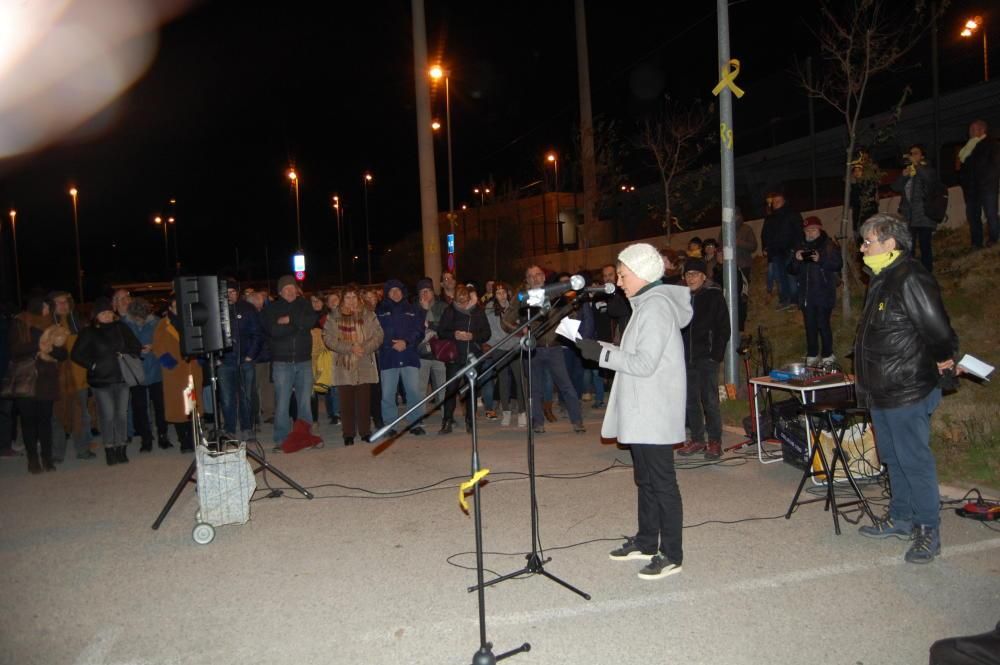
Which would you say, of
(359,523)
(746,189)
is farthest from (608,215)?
(359,523)

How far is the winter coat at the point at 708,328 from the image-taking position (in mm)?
7844

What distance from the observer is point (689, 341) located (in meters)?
7.95

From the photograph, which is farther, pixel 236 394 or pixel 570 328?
pixel 236 394

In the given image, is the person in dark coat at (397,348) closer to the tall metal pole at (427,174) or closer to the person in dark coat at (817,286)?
the person in dark coat at (817,286)

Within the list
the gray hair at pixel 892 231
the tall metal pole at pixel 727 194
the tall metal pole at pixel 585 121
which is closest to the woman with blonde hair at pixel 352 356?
the tall metal pole at pixel 727 194

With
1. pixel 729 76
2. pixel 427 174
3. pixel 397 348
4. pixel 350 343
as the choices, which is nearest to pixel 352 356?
pixel 350 343

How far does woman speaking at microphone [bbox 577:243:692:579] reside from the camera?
466 centimetres

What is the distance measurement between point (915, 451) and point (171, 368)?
8.99 metres

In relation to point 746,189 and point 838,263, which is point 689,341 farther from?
point 746,189

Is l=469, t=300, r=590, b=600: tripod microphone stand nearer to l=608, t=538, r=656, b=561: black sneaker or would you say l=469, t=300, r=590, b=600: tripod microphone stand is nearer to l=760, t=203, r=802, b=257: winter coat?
l=608, t=538, r=656, b=561: black sneaker

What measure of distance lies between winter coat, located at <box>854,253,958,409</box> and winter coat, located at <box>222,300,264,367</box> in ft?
26.0

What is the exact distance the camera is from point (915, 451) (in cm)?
500

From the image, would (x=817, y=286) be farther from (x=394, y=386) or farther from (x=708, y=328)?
(x=394, y=386)

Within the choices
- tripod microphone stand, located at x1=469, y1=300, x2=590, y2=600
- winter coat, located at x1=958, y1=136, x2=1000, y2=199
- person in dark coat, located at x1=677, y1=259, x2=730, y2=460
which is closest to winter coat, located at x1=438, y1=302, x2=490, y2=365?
person in dark coat, located at x1=677, y1=259, x2=730, y2=460
